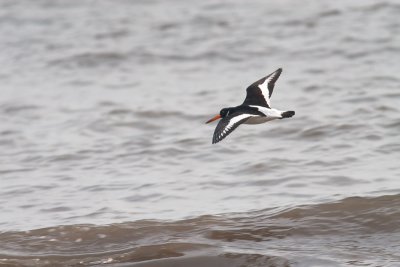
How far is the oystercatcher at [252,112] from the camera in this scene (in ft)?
23.7

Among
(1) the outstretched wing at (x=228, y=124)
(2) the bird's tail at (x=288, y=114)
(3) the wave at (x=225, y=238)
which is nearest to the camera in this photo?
(3) the wave at (x=225, y=238)

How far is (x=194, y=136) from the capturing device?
9836 millimetres

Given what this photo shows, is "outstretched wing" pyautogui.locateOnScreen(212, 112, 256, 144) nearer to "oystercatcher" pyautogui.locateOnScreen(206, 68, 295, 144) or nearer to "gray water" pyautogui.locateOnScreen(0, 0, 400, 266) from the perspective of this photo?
"oystercatcher" pyautogui.locateOnScreen(206, 68, 295, 144)

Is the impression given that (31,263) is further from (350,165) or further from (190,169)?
(350,165)

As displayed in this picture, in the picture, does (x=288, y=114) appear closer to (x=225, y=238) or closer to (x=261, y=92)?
(x=261, y=92)

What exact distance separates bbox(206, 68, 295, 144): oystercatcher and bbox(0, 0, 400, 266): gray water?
0.67 metres

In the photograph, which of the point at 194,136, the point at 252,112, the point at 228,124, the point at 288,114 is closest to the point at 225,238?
the point at 228,124

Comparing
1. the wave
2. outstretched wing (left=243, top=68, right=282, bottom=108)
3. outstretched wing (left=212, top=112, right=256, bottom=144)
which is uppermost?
outstretched wing (left=243, top=68, right=282, bottom=108)

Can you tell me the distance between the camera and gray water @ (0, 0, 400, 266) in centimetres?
692

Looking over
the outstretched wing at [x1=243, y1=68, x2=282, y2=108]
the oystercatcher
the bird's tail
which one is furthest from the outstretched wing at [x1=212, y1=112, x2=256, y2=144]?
the outstretched wing at [x1=243, y1=68, x2=282, y2=108]

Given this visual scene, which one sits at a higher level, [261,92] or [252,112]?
[261,92]

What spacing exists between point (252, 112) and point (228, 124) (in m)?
0.57

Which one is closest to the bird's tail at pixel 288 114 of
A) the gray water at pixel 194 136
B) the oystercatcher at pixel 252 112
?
the oystercatcher at pixel 252 112

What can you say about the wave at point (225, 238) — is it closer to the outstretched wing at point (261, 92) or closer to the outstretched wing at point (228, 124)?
the outstretched wing at point (228, 124)
